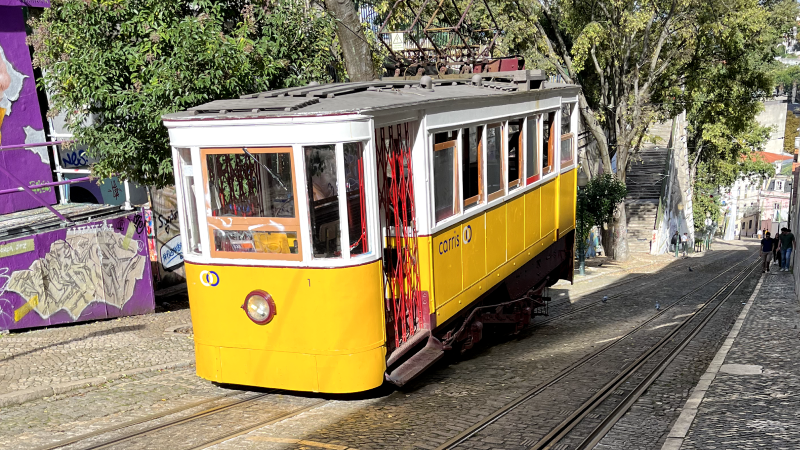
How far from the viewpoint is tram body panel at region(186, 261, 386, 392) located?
624 centimetres

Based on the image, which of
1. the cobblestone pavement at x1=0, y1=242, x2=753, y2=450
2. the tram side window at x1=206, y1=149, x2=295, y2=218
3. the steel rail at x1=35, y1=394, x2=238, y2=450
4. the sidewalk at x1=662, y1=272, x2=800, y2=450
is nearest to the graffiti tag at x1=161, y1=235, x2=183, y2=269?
the cobblestone pavement at x1=0, y1=242, x2=753, y2=450

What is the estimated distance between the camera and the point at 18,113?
12.5 m

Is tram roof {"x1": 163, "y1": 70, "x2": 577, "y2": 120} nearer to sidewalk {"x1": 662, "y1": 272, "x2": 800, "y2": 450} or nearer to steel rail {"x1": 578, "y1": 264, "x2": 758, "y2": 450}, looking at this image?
steel rail {"x1": 578, "y1": 264, "x2": 758, "y2": 450}

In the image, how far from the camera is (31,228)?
1093cm

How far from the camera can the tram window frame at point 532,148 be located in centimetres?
946

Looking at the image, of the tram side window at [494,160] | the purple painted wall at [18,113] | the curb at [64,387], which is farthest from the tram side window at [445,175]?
the purple painted wall at [18,113]

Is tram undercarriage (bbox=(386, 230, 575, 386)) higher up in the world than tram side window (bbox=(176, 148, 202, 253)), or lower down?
lower down

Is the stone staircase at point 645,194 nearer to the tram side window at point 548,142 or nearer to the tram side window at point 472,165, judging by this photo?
the tram side window at point 548,142

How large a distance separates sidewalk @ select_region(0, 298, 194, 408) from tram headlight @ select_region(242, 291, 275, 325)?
241 centimetres

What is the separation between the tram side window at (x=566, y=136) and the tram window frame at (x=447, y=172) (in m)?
3.98

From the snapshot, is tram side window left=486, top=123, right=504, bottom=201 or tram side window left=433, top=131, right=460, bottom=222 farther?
tram side window left=486, top=123, right=504, bottom=201

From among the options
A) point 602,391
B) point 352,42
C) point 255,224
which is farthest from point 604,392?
point 352,42

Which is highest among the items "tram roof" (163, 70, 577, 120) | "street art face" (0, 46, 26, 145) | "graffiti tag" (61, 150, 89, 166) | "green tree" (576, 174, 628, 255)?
"street art face" (0, 46, 26, 145)

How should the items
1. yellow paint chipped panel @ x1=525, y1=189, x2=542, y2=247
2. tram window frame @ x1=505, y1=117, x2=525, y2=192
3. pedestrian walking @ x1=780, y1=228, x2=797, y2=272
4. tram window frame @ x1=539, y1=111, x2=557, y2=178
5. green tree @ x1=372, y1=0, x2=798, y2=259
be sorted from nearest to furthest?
tram window frame @ x1=505, y1=117, x2=525, y2=192, yellow paint chipped panel @ x1=525, y1=189, x2=542, y2=247, tram window frame @ x1=539, y1=111, x2=557, y2=178, pedestrian walking @ x1=780, y1=228, x2=797, y2=272, green tree @ x1=372, y1=0, x2=798, y2=259
